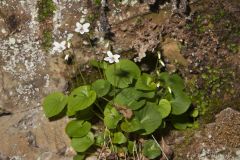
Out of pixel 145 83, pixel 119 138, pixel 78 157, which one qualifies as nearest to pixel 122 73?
pixel 145 83

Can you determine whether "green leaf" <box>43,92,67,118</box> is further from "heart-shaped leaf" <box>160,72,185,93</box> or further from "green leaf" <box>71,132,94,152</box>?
"heart-shaped leaf" <box>160,72,185,93</box>

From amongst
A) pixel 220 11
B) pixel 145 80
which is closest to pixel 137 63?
pixel 145 80

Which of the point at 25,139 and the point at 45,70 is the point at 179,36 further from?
the point at 25,139

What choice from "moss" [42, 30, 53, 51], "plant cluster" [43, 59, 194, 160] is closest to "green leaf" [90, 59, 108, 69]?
"plant cluster" [43, 59, 194, 160]

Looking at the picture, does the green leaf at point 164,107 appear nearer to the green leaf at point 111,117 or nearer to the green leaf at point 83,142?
the green leaf at point 111,117

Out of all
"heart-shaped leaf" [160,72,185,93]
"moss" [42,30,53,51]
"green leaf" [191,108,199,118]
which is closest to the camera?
"heart-shaped leaf" [160,72,185,93]

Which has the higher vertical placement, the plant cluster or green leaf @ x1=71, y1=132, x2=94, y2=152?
the plant cluster

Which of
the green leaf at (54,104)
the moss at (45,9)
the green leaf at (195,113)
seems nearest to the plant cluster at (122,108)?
the green leaf at (54,104)
